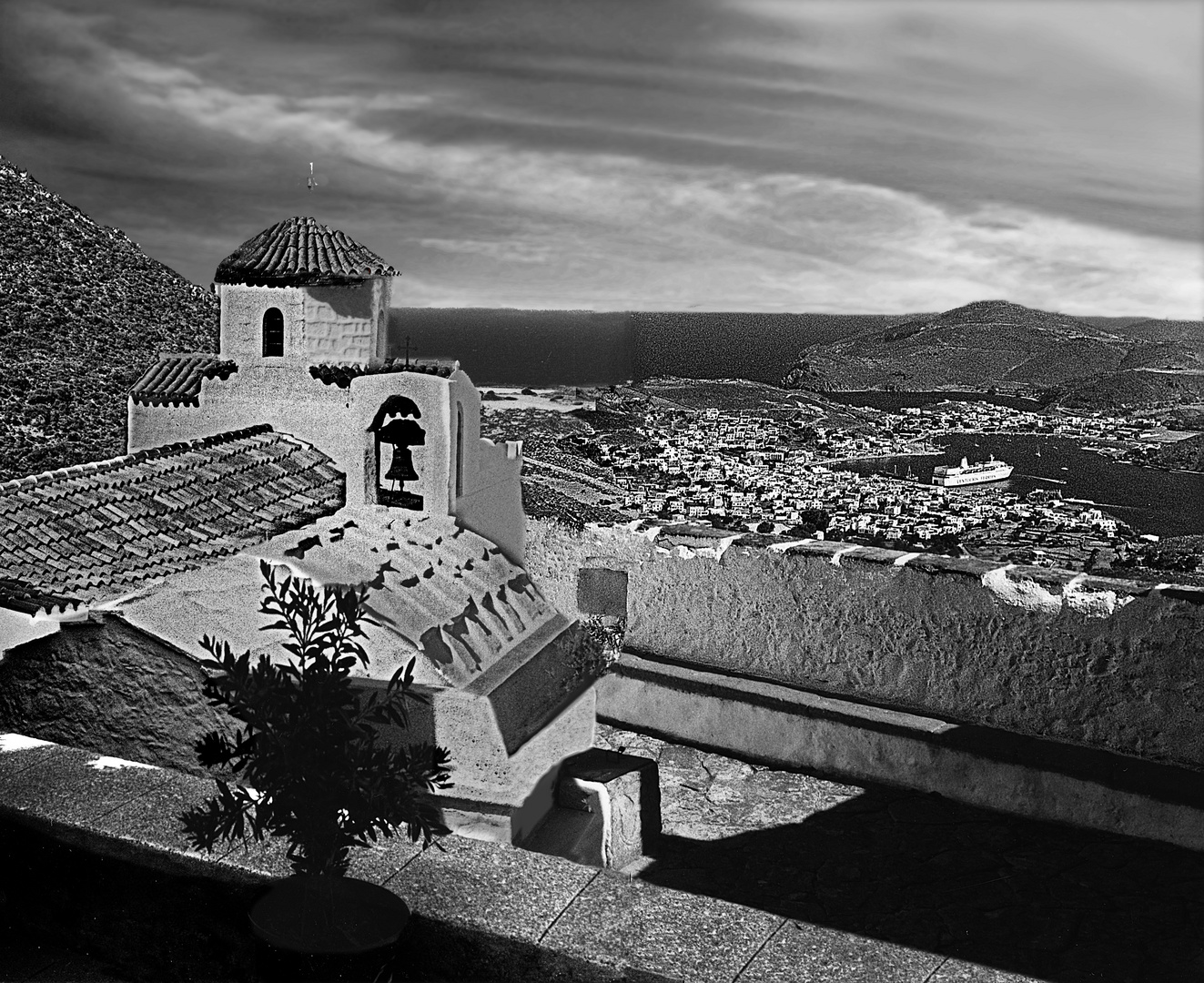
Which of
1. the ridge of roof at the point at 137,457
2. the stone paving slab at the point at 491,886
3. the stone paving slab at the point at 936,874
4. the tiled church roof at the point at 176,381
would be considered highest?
the tiled church roof at the point at 176,381

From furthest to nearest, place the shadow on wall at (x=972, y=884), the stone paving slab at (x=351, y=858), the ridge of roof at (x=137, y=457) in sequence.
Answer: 1. the ridge of roof at (x=137, y=457)
2. the shadow on wall at (x=972, y=884)
3. the stone paving slab at (x=351, y=858)

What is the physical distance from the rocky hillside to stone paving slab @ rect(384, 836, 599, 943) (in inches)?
698

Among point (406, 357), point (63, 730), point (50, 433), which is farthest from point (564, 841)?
point (50, 433)

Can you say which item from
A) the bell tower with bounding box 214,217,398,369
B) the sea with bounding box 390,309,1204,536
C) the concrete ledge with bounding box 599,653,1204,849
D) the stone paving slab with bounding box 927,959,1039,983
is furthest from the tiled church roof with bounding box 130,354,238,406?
the stone paving slab with bounding box 927,959,1039,983

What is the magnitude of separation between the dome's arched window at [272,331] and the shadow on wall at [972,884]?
19.6ft

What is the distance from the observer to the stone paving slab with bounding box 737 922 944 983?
7.09 ft

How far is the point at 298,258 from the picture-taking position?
1012cm

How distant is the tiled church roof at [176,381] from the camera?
10073 mm

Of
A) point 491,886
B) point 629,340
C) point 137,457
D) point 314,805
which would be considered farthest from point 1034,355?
point 314,805

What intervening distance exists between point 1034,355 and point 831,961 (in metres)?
9.64

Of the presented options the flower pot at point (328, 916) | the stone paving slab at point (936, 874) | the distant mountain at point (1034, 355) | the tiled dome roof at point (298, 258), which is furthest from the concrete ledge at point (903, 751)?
the distant mountain at point (1034, 355)

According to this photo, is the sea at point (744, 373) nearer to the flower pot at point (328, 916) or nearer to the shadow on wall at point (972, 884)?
the shadow on wall at point (972, 884)

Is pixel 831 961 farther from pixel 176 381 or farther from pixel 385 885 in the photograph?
pixel 176 381

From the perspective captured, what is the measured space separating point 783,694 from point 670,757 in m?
0.78
